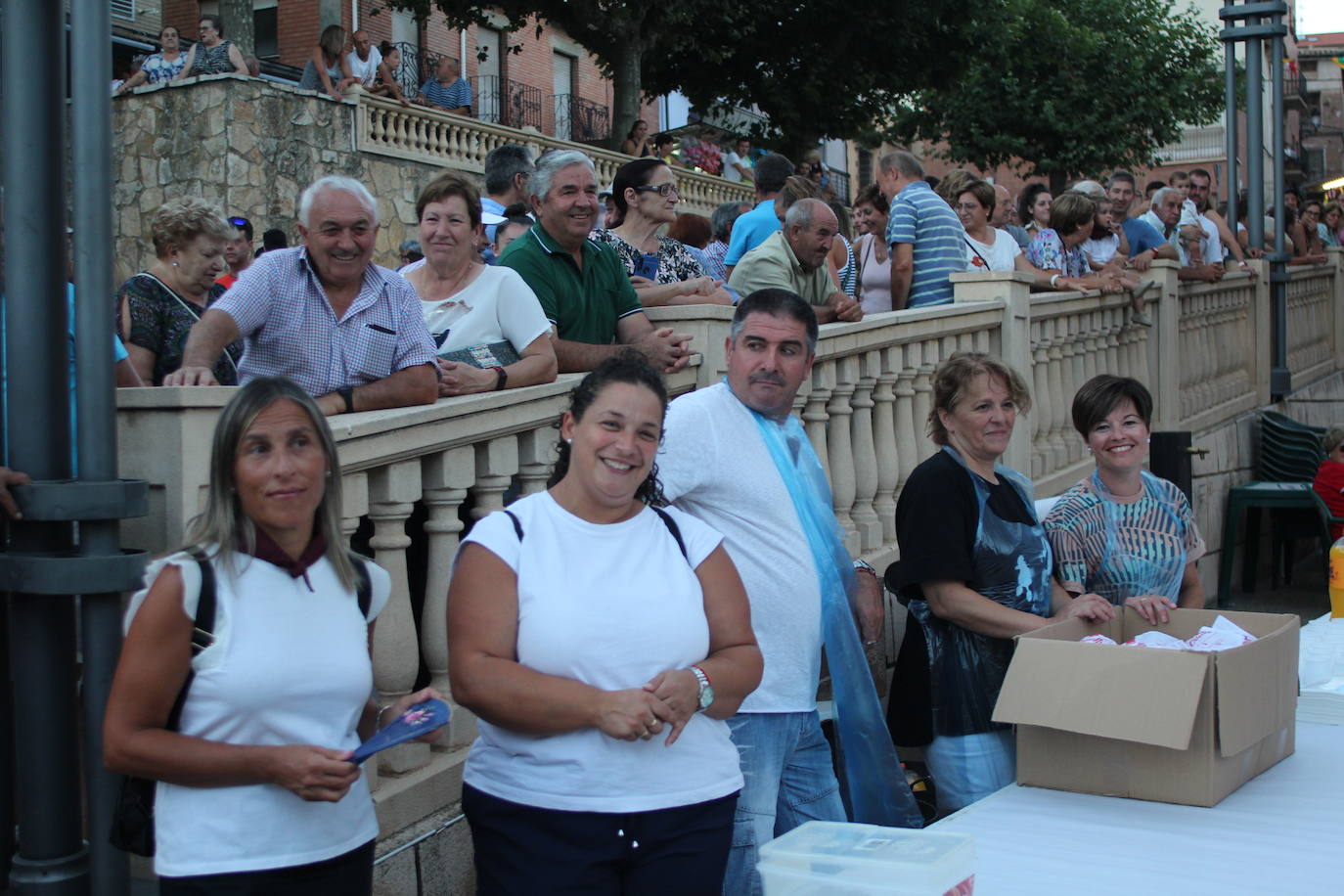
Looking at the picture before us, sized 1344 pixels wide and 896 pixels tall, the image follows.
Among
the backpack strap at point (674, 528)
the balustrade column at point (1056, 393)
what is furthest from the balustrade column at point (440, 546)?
the balustrade column at point (1056, 393)

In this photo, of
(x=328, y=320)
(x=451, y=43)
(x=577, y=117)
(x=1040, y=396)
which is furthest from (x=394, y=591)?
(x=577, y=117)

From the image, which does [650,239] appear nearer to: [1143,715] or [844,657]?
[844,657]

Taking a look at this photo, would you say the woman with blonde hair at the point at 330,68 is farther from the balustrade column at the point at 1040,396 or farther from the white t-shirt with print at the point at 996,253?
the balustrade column at the point at 1040,396

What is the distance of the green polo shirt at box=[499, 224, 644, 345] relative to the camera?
4.55 metres

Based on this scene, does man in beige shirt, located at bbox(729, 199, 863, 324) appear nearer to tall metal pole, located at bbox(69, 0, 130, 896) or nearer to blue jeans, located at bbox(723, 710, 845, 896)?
blue jeans, located at bbox(723, 710, 845, 896)

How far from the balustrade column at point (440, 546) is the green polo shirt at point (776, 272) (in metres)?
2.12

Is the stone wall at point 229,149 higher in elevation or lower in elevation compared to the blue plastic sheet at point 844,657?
higher

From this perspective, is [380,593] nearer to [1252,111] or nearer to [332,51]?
[1252,111]

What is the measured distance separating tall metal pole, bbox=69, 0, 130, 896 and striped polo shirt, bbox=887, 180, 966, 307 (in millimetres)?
4764

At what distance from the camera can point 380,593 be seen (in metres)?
2.67

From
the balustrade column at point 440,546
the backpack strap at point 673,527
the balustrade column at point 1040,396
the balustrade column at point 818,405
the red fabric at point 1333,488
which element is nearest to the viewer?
the backpack strap at point 673,527

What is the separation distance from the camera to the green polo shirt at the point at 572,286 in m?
4.55

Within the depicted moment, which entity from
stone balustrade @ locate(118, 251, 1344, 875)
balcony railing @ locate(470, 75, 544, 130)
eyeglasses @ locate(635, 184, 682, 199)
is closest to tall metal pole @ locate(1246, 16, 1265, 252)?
stone balustrade @ locate(118, 251, 1344, 875)

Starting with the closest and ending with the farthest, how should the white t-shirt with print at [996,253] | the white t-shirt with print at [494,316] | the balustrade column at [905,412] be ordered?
the white t-shirt with print at [494,316]
the balustrade column at [905,412]
the white t-shirt with print at [996,253]
